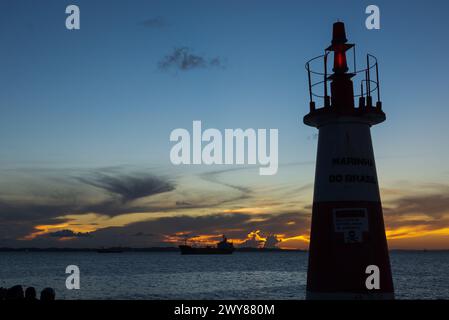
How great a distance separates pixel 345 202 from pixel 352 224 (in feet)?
1.53

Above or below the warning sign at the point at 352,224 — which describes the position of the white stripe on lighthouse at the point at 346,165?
above

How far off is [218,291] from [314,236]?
64596 millimetres

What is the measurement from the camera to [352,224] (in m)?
10.4

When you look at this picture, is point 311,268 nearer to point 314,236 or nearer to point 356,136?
point 314,236

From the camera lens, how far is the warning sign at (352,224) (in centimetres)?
1034

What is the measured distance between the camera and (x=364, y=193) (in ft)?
34.4

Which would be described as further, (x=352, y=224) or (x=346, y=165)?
(x=346, y=165)

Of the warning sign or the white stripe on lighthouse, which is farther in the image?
the white stripe on lighthouse

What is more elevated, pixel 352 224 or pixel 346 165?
pixel 346 165

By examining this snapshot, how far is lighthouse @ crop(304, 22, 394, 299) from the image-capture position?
10.3 m

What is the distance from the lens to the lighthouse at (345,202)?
33.8ft

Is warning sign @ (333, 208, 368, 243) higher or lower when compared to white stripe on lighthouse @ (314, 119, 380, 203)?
lower

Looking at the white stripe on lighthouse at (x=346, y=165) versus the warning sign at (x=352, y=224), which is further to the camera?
the white stripe on lighthouse at (x=346, y=165)
